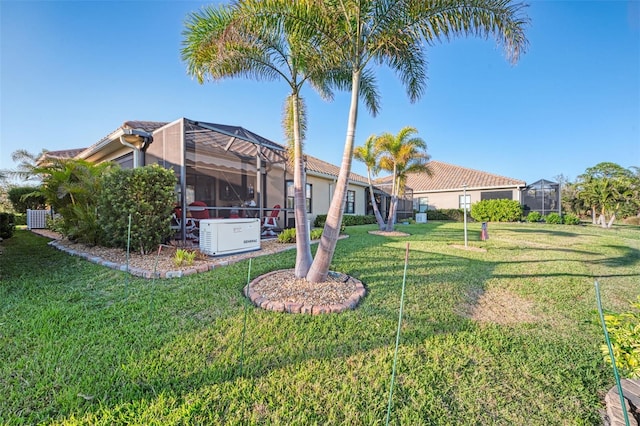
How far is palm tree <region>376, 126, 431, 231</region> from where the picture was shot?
12188 mm

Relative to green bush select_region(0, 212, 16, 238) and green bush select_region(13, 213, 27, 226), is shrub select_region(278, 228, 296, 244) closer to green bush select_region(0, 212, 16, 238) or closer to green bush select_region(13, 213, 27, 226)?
green bush select_region(0, 212, 16, 238)

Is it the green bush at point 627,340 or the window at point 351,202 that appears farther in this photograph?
the window at point 351,202

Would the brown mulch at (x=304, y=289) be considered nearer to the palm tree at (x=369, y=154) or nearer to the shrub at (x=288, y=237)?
the shrub at (x=288, y=237)

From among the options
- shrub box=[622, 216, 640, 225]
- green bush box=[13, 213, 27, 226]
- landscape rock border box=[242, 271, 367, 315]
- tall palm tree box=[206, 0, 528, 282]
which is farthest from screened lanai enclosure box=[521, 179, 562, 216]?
green bush box=[13, 213, 27, 226]

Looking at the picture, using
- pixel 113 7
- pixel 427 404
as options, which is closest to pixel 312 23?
pixel 427 404

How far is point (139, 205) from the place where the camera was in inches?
228

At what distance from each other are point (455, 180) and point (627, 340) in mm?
26481

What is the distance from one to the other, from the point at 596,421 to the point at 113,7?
11369 mm

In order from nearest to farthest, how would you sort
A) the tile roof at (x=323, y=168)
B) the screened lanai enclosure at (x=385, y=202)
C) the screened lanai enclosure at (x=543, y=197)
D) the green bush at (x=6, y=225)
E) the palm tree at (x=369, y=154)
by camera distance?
the green bush at (x=6, y=225), the palm tree at (x=369, y=154), the tile roof at (x=323, y=168), the screened lanai enclosure at (x=543, y=197), the screened lanai enclosure at (x=385, y=202)

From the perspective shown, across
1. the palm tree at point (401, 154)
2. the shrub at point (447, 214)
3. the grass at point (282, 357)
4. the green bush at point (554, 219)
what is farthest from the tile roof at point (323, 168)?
the green bush at point (554, 219)

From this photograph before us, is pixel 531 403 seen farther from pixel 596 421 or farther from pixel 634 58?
pixel 634 58

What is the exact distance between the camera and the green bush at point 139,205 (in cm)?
580

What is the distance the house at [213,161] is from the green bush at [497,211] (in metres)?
14.6

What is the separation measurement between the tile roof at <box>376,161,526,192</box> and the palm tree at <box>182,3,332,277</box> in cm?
1853
